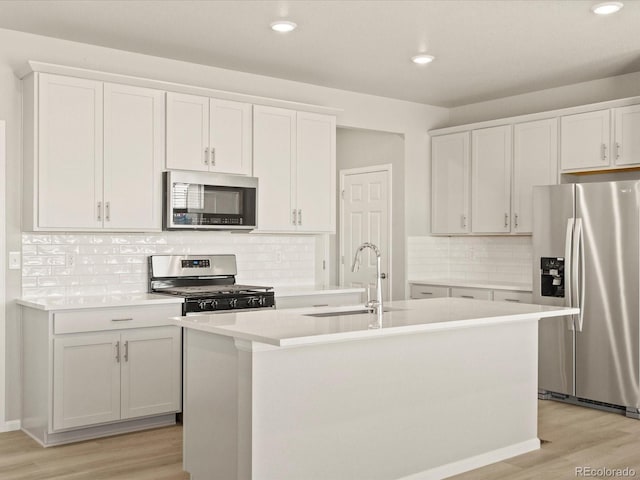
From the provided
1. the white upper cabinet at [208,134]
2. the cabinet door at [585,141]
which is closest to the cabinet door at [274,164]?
the white upper cabinet at [208,134]

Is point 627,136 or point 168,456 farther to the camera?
point 627,136

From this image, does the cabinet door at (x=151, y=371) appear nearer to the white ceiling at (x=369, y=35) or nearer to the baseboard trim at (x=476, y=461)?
the baseboard trim at (x=476, y=461)

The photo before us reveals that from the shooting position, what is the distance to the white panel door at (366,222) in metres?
7.17

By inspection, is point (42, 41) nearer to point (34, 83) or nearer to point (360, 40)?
point (34, 83)

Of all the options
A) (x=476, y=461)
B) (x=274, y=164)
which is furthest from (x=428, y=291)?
(x=476, y=461)

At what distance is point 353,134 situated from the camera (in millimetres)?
7594

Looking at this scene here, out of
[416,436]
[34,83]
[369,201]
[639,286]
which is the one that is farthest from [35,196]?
[639,286]

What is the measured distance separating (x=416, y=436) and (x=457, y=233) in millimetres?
3429

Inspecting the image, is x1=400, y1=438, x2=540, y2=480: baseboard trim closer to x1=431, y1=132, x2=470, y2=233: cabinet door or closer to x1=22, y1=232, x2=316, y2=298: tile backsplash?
x1=22, y1=232, x2=316, y2=298: tile backsplash

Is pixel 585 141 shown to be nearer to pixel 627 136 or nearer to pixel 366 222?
pixel 627 136

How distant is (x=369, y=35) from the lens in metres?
4.77

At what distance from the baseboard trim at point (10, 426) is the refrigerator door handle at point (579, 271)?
411cm

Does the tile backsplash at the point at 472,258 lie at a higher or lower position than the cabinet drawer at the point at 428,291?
higher

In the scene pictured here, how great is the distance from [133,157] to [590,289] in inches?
139
